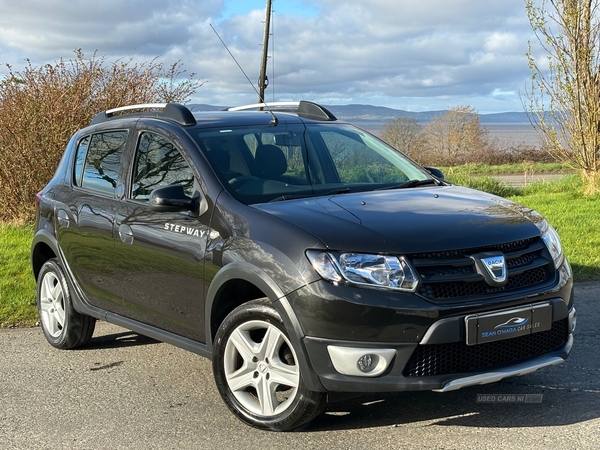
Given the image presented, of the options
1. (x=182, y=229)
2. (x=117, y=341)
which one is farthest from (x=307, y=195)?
(x=117, y=341)

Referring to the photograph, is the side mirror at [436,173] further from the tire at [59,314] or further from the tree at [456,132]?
the tree at [456,132]

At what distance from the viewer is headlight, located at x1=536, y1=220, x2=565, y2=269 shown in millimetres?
4676

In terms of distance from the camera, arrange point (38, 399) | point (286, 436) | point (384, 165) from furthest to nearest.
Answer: point (384, 165), point (38, 399), point (286, 436)

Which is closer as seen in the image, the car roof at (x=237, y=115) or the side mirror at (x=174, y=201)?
the side mirror at (x=174, y=201)

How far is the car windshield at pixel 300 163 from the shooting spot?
509 centimetres

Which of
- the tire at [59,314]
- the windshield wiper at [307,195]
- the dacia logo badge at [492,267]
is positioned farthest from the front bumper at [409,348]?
the tire at [59,314]

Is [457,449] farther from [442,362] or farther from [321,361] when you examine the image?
[321,361]

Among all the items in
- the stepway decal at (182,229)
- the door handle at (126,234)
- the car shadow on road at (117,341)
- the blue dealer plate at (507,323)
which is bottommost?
the car shadow on road at (117,341)

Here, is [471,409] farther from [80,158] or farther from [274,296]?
[80,158]

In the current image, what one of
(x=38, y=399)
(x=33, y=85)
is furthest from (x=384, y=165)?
(x=33, y=85)

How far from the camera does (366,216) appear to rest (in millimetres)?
4504

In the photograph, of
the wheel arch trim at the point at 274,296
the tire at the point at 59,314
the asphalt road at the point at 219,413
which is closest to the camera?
the wheel arch trim at the point at 274,296

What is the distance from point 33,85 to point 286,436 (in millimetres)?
10212

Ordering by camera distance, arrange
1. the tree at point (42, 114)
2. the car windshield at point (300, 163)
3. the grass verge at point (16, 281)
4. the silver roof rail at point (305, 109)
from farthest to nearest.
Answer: the tree at point (42, 114), the grass verge at point (16, 281), the silver roof rail at point (305, 109), the car windshield at point (300, 163)
